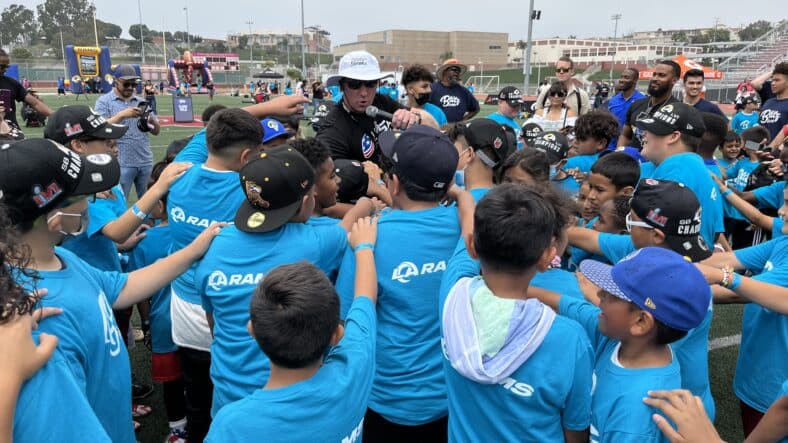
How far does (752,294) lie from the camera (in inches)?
99.4

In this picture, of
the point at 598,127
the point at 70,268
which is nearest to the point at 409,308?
the point at 70,268

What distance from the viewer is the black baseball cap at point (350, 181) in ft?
11.8

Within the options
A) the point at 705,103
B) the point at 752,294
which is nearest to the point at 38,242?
the point at 752,294

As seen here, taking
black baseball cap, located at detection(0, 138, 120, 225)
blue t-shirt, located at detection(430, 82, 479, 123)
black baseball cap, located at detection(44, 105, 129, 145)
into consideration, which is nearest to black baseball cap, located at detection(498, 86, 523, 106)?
blue t-shirt, located at detection(430, 82, 479, 123)

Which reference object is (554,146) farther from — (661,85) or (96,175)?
(96,175)

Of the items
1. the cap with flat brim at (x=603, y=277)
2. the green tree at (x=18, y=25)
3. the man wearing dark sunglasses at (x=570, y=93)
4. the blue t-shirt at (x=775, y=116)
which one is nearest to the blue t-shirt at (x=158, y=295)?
the cap with flat brim at (x=603, y=277)

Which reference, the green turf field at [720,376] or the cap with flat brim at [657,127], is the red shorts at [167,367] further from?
the cap with flat brim at [657,127]

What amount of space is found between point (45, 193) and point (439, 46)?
119803 mm

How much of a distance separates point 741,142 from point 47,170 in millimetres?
7917

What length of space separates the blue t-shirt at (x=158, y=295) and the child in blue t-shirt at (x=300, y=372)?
2.32 metres

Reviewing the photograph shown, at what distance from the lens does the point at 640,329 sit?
197cm

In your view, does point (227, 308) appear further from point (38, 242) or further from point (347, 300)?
point (38, 242)

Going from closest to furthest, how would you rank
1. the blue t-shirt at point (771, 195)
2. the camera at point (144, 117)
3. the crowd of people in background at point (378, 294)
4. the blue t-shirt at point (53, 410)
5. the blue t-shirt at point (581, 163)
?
1. the blue t-shirt at point (53, 410)
2. the crowd of people in background at point (378, 294)
3. the blue t-shirt at point (581, 163)
4. the blue t-shirt at point (771, 195)
5. the camera at point (144, 117)

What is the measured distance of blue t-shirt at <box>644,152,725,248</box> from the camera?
3.96 meters
